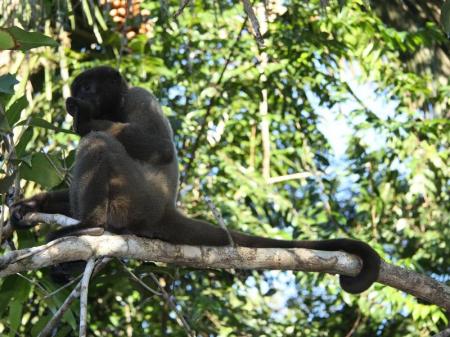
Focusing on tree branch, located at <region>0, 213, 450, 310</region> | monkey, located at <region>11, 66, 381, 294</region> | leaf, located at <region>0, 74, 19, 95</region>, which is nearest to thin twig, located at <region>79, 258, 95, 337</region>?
tree branch, located at <region>0, 213, 450, 310</region>

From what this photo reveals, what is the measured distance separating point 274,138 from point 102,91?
11.6ft

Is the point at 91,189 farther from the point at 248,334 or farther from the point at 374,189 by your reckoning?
the point at 374,189

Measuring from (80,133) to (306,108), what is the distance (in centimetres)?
360

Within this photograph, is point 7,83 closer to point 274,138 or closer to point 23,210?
point 23,210

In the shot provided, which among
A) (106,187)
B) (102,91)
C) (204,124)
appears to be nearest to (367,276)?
(106,187)

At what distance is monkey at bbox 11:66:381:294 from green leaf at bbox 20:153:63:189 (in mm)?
136

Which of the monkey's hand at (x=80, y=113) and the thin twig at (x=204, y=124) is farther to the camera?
the thin twig at (x=204, y=124)

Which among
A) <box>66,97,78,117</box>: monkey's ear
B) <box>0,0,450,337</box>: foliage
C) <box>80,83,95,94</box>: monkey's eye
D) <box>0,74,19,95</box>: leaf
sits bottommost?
<box>0,0,450,337</box>: foliage

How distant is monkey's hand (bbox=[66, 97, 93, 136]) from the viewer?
18.4ft

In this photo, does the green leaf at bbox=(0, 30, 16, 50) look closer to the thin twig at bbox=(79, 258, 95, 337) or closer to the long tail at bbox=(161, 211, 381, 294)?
the thin twig at bbox=(79, 258, 95, 337)

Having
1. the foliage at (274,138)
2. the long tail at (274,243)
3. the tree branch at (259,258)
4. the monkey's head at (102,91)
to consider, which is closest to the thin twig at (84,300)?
the tree branch at (259,258)

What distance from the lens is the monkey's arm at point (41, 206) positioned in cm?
545

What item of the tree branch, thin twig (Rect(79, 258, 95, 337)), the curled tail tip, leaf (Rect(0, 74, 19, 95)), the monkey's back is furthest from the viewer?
the monkey's back

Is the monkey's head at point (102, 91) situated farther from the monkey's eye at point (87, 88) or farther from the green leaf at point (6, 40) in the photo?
the green leaf at point (6, 40)
